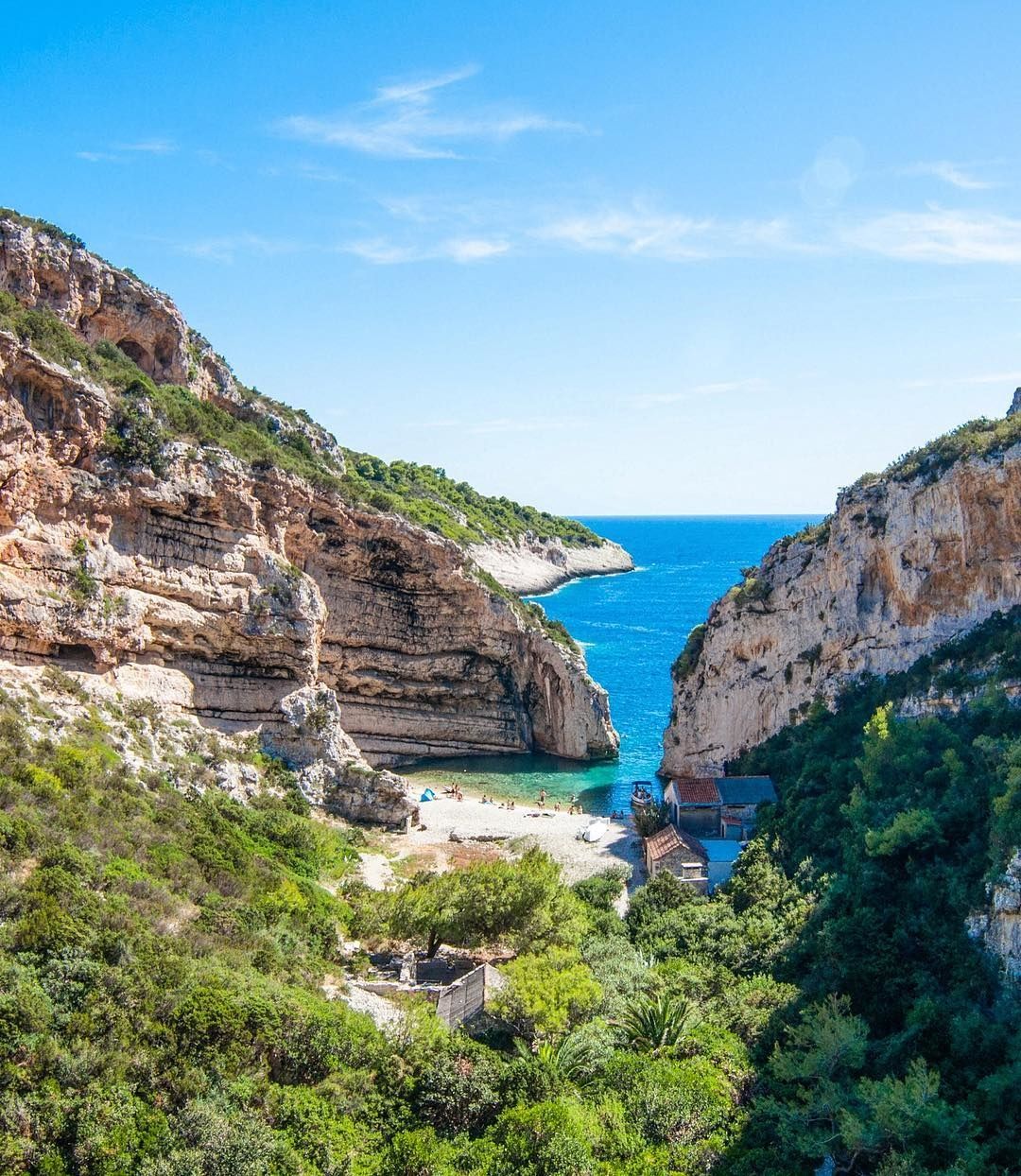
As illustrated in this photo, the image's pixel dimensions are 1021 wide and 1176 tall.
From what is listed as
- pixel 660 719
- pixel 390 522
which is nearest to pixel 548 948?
pixel 390 522

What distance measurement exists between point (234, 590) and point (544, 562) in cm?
8603

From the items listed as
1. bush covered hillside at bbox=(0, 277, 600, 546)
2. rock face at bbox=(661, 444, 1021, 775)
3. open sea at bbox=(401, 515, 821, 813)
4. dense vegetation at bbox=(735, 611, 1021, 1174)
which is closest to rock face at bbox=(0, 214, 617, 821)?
bush covered hillside at bbox=(0, 277, 600, 546)

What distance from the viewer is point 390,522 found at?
4350 cm

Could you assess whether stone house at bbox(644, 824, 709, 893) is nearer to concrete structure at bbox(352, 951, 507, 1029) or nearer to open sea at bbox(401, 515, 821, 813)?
concrete structure at bbox(352, 951, 507, 1029)

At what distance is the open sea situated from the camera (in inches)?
1784

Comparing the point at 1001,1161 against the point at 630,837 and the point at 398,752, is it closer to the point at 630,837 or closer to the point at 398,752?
the point at 630,837

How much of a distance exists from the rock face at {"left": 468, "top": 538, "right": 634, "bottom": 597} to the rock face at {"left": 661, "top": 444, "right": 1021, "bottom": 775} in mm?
40512

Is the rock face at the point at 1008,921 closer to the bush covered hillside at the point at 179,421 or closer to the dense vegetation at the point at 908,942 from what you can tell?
the dense vegetation at the point at 908,942

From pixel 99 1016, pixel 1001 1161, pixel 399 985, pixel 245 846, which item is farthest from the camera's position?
pixel 245 846

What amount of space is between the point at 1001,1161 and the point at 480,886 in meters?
12.7

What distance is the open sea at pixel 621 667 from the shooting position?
45.3 meters

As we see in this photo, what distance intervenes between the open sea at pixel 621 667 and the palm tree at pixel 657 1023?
22.1 metres

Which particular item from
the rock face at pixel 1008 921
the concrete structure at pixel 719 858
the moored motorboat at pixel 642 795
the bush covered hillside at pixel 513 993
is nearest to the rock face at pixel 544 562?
the moored motorboat at pixel 642 795

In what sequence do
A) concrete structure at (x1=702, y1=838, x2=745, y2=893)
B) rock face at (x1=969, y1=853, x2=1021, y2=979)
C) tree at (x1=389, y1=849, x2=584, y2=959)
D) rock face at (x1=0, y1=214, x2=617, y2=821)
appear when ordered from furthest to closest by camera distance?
rock face at (x1=0, y1=214, x2=617, y2=821) < concrete structure at (x1=702, y1=838, x2=745, y2=893) < tree at (x1=389, y1=849, x2=584, y2=959) < rock face at (x1=969, y1=853, x2=1021, y2=979)
